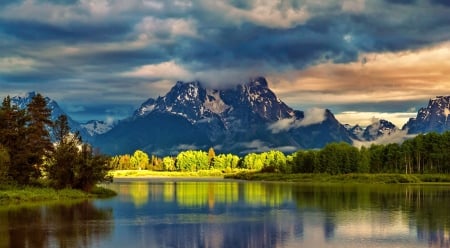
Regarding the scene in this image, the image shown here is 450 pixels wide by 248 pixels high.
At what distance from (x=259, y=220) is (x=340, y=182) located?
133 m

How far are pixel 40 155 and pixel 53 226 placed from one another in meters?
48.6

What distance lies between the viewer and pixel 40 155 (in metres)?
103

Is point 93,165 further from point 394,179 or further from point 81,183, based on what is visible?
point 394,179

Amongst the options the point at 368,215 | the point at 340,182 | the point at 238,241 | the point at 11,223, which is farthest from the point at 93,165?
the point at 340,182

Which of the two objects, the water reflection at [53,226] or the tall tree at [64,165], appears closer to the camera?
the water reflection at [53,226]

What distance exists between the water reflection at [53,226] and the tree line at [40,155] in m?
22.6

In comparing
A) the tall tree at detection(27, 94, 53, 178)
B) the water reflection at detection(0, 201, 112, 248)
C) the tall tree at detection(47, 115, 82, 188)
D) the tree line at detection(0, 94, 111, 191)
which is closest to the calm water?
the water reflection at detection(0, 201, 112, 248)

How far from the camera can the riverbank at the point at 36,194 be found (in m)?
85.4

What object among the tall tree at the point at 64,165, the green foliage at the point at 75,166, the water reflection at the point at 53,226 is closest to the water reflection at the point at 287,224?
the water reflection at the point at 53,226

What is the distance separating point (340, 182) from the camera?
19375 cm

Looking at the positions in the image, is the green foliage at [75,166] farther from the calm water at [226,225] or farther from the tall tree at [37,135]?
the calm water at [226,225]

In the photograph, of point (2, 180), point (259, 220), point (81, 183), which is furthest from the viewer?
point (81, 183)

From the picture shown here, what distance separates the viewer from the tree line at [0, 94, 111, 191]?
323 ft

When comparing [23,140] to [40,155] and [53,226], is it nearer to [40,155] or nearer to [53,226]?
[40,155]
